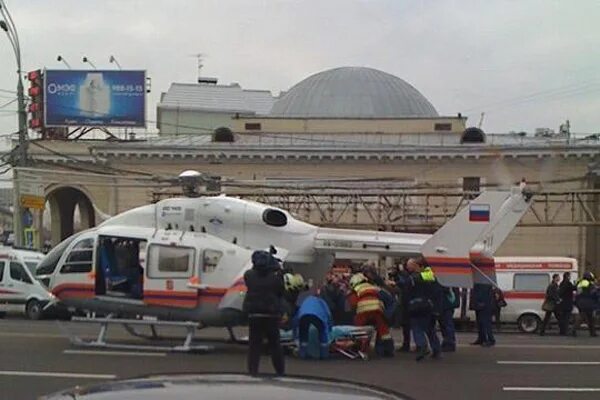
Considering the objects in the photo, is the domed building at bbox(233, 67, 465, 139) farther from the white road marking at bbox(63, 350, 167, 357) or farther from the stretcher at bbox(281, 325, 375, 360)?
the white road marking at bbox(63, 350, 167, 357)

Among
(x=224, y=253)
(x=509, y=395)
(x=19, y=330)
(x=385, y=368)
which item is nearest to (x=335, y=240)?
(x=224, y=253)

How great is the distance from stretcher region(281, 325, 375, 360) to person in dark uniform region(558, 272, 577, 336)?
8856 millimetres

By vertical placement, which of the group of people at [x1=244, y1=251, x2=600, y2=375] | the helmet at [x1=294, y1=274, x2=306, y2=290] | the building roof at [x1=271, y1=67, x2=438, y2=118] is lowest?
the group of people at [x1=244, y1=251, x2=600, y2=375]

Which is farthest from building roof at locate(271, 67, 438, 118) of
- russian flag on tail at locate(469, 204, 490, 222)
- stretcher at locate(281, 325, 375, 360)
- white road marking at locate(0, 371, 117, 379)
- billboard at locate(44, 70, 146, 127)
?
white road marking at locate(0, 371, 117, 379)

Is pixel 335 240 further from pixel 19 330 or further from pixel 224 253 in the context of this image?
pixel 19 330

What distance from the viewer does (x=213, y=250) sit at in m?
16.2

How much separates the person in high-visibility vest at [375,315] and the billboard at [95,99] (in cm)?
3096

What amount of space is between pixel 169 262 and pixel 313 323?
9.88 feet

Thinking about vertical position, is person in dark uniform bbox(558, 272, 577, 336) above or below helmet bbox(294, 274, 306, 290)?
below

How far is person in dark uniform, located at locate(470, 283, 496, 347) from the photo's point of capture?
17.2 meters

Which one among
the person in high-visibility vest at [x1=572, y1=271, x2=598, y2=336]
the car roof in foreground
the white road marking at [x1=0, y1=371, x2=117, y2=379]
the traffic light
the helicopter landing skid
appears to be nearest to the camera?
the car roof in foreground

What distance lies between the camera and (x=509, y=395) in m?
12.0

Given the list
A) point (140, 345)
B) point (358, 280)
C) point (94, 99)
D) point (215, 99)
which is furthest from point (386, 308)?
point (215, 99)

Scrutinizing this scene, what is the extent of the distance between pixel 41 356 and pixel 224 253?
3.60 metres
